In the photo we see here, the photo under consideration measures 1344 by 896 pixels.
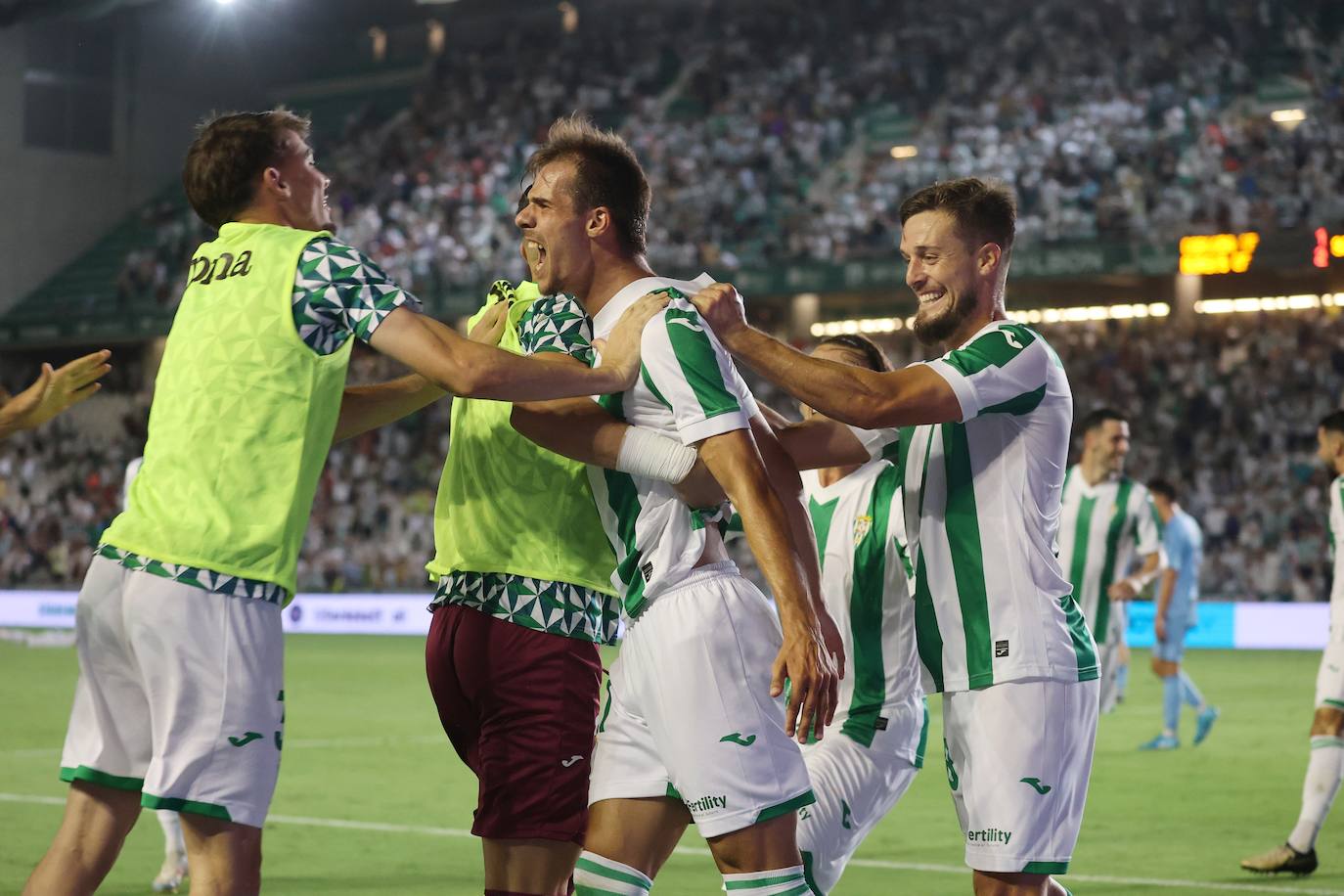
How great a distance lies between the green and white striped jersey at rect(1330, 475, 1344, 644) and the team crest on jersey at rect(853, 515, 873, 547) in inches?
155

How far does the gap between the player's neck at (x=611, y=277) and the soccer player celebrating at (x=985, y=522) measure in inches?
8.4

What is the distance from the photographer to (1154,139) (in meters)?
27.2

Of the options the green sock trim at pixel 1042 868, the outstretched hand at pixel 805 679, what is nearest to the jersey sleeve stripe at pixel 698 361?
the outstretched hand at pixel 805 679

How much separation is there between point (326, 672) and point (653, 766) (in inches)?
608

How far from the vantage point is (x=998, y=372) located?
4312mm

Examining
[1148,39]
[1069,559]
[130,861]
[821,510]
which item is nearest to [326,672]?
[1069,559]

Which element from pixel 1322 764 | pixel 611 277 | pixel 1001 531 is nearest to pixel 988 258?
pixel 1001 531

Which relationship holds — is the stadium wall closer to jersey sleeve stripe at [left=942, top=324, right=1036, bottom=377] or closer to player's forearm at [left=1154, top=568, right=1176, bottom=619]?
player's forearm at [left=1154, top=568, right=1176, bottom=619]

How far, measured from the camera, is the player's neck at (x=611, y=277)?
426 centimetres

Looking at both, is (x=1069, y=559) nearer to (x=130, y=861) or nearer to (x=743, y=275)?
(x=130, y=861)

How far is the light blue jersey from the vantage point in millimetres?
14520

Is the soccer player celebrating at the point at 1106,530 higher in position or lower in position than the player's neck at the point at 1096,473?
lower

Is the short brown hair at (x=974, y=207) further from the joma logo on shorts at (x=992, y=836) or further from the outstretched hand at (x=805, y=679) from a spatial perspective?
the joma logo on shorts at (x=992, y=836)

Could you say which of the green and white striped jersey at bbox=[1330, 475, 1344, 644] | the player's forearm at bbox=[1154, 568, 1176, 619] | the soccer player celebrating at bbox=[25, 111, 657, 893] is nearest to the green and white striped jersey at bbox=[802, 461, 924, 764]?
the soccer player celebrating at bbox=[25, 111, 657, 893]
